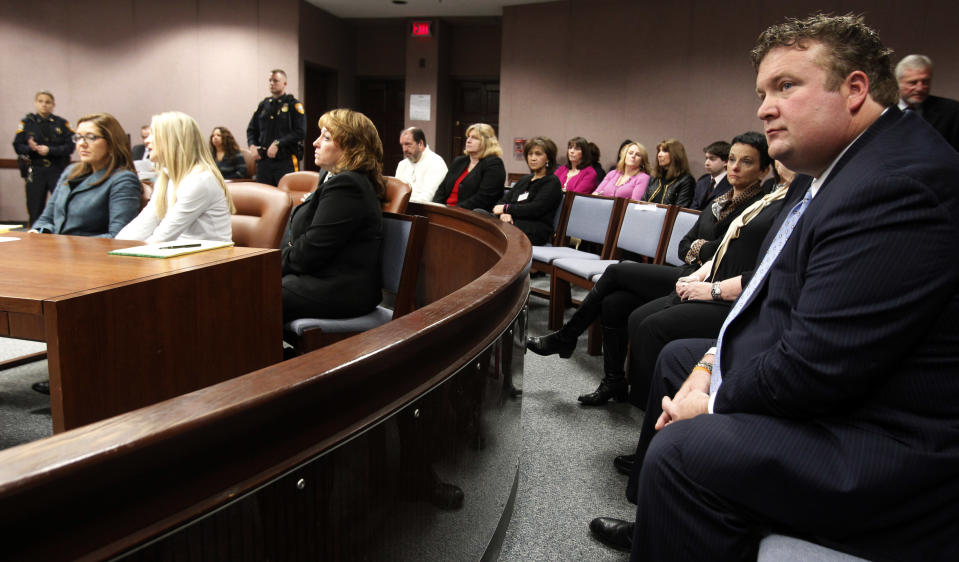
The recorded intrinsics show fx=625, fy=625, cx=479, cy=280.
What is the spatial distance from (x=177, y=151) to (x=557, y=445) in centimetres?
210

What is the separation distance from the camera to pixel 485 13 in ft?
30.0

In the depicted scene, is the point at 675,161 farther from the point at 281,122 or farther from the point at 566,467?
the point at 281,122

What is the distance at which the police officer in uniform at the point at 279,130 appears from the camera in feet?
24.0

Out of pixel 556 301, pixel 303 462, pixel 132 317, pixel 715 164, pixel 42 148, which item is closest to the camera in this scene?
pixel 303 462

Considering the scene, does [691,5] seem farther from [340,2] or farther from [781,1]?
[340,2]

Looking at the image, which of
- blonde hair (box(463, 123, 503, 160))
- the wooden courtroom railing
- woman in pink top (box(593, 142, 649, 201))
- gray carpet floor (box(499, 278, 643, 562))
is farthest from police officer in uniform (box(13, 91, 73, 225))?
the wooden courtroom railing

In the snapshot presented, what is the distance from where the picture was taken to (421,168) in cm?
545

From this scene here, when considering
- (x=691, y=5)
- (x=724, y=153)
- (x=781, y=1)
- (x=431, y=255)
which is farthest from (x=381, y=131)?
(x=431, y=255)

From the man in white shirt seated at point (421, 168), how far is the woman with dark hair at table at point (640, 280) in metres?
2.88

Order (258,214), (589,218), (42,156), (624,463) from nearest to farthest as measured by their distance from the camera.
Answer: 1. (624,463)
2. (258,214)
3. (589,218)
4. (42,156)

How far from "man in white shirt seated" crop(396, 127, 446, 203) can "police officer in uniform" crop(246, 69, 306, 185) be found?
244cm

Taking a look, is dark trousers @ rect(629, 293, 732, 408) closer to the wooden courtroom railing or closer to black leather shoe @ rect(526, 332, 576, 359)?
black leather shoe @ rect(526, 332, 576, 359)

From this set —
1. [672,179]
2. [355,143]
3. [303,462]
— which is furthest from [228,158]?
[303,462]

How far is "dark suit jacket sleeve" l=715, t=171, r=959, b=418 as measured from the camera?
96 cm
